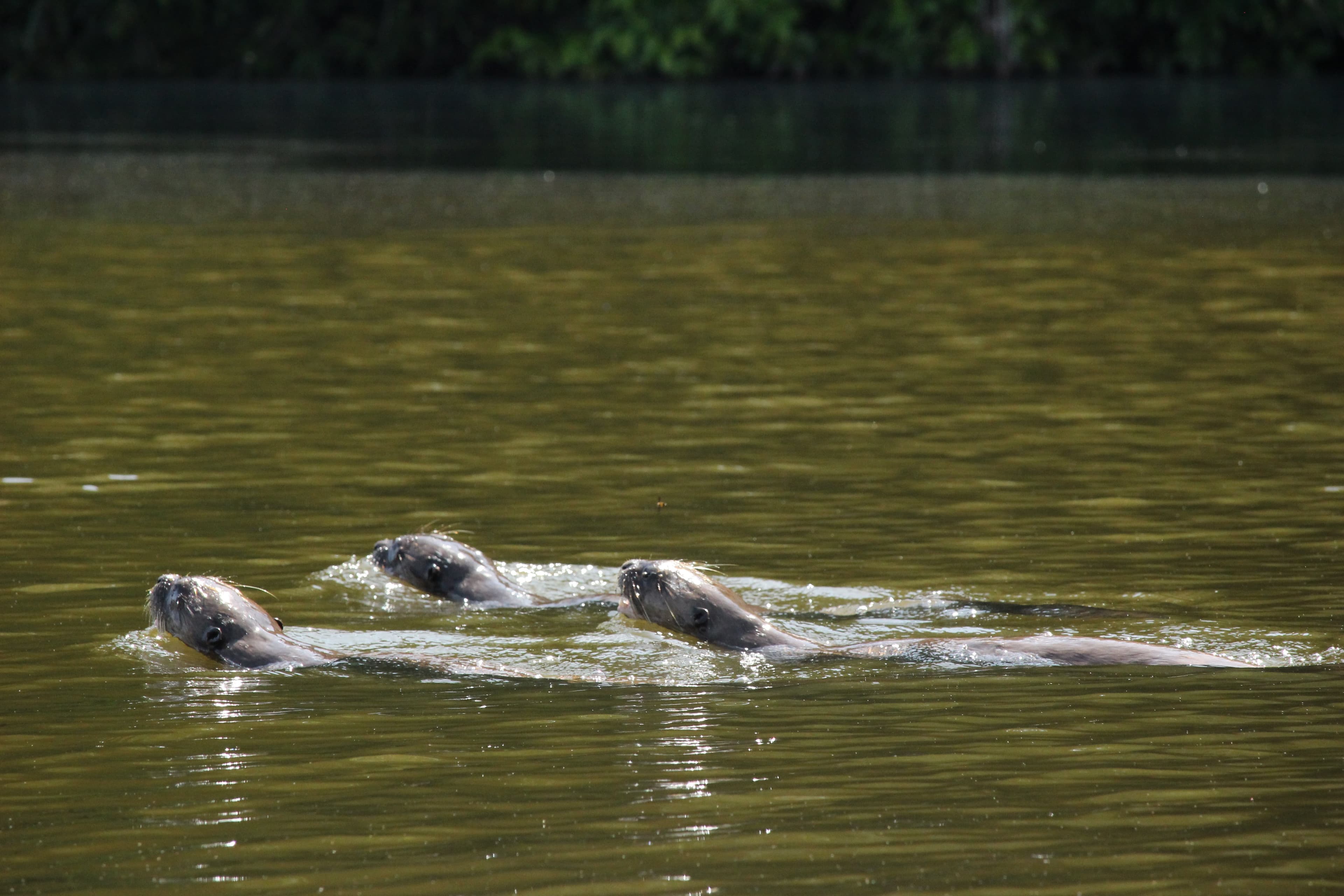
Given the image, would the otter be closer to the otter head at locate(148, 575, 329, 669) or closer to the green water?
the otter head at locate(148, 575, 329, 669)

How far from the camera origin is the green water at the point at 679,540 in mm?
5836

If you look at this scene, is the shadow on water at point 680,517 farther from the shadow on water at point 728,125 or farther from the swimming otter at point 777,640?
the shadow on water at point 728,125

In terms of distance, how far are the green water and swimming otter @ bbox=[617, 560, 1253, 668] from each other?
0.37 ft

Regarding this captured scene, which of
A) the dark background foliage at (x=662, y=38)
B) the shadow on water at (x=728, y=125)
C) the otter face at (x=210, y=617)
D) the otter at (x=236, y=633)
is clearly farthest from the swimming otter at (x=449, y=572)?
the dark background foliage at (x=662, y=38)

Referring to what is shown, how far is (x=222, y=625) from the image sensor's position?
828 cm

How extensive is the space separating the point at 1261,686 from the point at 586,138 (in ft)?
83.1

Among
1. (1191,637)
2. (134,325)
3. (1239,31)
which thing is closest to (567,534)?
(1191,637)

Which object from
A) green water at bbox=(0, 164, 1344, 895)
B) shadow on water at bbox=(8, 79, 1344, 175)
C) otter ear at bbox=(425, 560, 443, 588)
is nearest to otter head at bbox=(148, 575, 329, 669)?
green water at bbox=(0, 164, 1344, 895)

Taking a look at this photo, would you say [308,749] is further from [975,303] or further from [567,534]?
[975,303]

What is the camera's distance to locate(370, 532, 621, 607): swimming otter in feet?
30.2

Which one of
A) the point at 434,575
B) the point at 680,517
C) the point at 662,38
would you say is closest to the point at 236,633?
the point at 434,575

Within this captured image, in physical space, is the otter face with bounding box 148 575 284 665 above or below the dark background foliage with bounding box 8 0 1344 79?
below

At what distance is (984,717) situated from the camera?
6.96 metres

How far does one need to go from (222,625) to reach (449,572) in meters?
1.29
